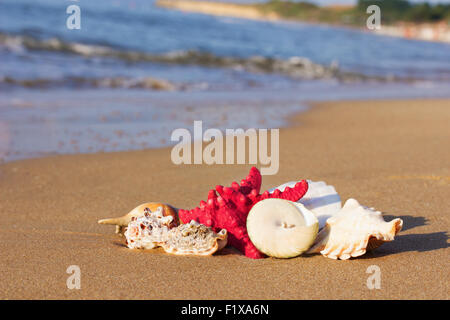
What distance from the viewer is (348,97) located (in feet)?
36.7

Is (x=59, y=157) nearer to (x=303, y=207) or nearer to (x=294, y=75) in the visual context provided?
(x=303, y=207)

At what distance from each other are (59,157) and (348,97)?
702cm

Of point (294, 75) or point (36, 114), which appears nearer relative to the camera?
point (36, 114)

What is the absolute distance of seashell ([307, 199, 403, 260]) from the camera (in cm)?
277

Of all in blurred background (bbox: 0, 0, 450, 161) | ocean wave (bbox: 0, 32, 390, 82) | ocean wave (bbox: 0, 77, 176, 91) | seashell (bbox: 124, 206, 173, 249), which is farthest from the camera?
ocean wave (bbox: 0, 32, 390, 82)

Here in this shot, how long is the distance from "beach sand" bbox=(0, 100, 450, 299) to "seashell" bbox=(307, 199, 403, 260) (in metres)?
0.07

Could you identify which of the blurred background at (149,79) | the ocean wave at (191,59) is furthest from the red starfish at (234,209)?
the ocean wave at (191,59)

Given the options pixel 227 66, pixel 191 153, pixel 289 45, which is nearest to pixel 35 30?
pixel 227 66

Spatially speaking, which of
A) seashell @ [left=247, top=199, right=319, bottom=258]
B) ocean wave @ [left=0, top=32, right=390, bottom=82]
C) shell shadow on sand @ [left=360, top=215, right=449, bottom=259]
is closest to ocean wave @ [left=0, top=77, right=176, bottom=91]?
ocean wave @ [left=0, top=32, right=390, bottom=82]

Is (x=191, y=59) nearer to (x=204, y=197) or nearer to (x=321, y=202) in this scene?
(x=204, y=197)

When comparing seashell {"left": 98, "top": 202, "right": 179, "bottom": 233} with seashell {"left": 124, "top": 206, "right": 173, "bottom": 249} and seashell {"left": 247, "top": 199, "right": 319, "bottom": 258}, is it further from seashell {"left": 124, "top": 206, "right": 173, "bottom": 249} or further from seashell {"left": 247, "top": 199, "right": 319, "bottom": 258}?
seashell {"left": 247, "top": 199, "right": 319, "bottom": 258}

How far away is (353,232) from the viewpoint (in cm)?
281

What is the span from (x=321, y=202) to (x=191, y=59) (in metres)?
14.1

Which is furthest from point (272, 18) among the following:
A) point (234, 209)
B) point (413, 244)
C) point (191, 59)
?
point (234, 209)
